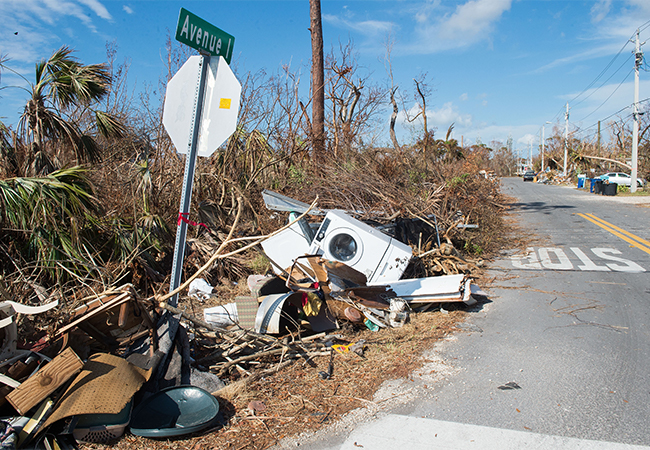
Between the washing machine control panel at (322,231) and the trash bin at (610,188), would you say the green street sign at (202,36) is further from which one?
the trash bin at (610,188)

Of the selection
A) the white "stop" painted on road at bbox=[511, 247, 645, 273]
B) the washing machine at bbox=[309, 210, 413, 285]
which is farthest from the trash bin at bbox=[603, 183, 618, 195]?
the washing machine at bbox=[309, 210, 413, 285]

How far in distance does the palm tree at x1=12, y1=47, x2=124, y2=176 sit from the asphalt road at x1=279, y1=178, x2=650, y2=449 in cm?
514

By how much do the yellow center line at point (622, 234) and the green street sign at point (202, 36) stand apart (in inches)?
379

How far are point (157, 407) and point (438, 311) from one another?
369 centimetres

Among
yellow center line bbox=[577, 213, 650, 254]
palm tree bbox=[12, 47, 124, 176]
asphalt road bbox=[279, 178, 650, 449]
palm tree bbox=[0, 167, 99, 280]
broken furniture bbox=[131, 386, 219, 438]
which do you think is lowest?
asphalt road bbox=[279, 178, 650, 449]

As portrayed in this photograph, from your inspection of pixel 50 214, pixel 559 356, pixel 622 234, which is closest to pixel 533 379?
pixel 559 356

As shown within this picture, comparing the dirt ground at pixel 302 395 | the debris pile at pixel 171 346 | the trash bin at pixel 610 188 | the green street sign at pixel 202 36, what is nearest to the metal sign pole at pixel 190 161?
the green street sign at pixel 202 36

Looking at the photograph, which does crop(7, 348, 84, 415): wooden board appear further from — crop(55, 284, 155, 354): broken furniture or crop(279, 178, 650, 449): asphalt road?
crop(279, 178, 650, 449): asphalt road

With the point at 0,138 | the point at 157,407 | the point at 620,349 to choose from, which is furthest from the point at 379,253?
the point at 0,138

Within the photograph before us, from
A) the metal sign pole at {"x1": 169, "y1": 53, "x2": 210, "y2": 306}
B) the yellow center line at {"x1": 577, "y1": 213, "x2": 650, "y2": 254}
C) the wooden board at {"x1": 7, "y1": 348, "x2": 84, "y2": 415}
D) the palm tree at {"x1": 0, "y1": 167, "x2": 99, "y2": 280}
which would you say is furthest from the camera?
the yellow center line at {"x1": 577, "y1": 213, "x2": 650, "y2": 254}

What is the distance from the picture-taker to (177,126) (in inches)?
138

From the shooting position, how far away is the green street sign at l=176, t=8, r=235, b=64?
10.4 feet

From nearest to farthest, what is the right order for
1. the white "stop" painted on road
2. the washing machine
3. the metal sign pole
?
1. the metal sign pole
2. the washing machine
3. the white "stop" painted on road

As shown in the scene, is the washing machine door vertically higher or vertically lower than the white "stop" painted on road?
higher
